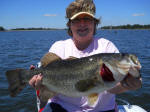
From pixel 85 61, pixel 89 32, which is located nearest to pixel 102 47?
pixel 89 32

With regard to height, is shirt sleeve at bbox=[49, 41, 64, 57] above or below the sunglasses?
below

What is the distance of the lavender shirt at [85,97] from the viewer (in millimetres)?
3939

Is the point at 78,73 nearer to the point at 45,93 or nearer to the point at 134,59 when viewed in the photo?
the point at 45,93

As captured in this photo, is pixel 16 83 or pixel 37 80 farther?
pixel 16 83

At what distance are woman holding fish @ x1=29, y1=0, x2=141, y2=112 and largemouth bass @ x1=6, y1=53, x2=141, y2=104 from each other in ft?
0.40

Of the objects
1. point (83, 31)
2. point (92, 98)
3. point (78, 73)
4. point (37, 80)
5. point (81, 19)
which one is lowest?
point (92, 98)

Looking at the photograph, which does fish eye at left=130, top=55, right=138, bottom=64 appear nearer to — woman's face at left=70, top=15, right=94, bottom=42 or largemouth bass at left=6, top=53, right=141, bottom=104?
largemouth bass at left=6, top=53, right=141, bottom=104

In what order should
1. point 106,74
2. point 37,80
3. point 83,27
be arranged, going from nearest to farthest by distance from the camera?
point 106,74, point 37,80, point 83,27

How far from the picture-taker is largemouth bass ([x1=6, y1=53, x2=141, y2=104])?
128 inches

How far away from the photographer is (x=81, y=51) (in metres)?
4.26

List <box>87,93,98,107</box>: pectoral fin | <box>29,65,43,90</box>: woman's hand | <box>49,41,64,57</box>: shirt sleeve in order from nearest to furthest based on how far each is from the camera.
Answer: <box>87,93,98,107</box>: pectoral fin, <box>29,65,43,90</box>: woman's hand, <box>49,41,64,57</box>: shirt sleeve

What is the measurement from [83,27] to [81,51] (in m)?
0.52

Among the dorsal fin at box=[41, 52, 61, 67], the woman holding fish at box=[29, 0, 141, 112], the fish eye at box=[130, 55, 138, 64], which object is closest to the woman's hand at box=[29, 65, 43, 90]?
the woman holding fish at box=[29, 0, 141, 112]

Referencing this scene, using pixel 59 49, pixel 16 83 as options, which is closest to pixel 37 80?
pixel 16 83
